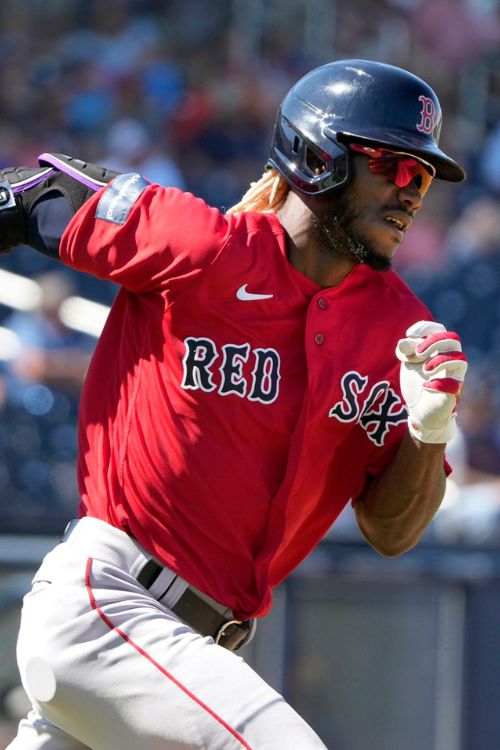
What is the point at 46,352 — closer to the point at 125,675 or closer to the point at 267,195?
the point at 267,195

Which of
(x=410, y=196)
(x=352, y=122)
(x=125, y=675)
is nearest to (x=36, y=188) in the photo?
(x=352, y=122)

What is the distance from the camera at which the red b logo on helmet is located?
2.83 metres

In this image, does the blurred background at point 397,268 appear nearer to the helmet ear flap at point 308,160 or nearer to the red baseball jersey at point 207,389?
the red baseball jersey at point 207,389

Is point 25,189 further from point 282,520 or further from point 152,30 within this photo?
point 152,30

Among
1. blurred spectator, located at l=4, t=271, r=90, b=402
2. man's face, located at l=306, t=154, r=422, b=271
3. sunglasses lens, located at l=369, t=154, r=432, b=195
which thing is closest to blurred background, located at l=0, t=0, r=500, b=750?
blurred spectator, located at l=4, t=271, r=90, b=402

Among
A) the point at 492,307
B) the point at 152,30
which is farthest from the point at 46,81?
the point at 492,307

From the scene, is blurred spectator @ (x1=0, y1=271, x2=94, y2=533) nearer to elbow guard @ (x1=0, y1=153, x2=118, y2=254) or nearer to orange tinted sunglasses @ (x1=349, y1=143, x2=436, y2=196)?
elbow guard @ (x1=0, y1=153, x2=118, y2=254)

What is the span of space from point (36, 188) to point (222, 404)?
25.2 inches

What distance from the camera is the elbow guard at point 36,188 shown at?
267 centimetres

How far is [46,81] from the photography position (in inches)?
307

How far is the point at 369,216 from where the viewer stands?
112 inches

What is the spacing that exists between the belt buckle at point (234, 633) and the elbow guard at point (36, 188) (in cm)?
98

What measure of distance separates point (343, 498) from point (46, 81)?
219 inches

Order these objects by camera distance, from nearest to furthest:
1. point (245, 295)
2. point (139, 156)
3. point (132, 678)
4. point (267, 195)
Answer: point (132, 678)
point (245, 295)
point (267, 195)
point (139, 156)
